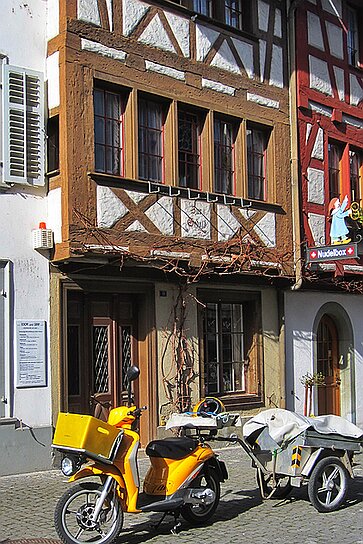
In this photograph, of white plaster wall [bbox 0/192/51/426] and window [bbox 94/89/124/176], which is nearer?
white plaster wall [bbox 0/192/51/426]

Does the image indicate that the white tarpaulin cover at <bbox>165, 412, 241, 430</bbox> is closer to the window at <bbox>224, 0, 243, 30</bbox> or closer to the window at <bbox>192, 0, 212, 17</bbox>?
the window at <bbox>192, 0, 212, 17</bbox>

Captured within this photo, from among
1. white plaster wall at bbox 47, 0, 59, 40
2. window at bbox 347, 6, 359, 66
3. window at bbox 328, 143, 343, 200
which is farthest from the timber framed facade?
window at bbox 347, 6, 359, 66

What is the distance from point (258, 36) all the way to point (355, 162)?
3774 mm

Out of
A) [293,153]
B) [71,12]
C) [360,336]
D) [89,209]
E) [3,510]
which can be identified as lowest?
[3,510]

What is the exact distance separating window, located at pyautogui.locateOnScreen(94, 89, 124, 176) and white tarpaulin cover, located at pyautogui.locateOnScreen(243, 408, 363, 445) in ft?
15.6

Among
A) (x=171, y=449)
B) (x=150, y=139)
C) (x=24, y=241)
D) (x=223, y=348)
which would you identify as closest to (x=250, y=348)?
(x=223, y=348)

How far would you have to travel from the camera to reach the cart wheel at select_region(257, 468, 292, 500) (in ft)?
29.7

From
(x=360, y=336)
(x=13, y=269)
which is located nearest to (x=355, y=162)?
(x=360, y=336)

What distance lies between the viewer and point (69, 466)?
720 centimetres

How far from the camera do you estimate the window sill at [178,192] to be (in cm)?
1190

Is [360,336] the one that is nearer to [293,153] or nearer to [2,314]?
[293,153]

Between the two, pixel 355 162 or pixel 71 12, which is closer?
pixel 71 12

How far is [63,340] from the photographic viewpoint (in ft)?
38.3

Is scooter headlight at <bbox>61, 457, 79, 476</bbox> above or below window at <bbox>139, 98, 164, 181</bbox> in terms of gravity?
below
